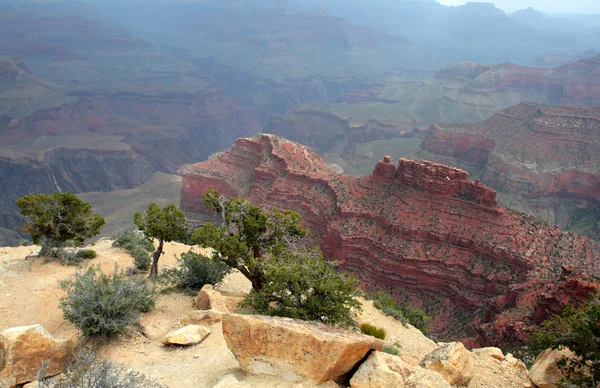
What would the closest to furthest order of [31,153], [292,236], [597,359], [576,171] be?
[597,359] → [292,236] → [576,171] → [31,153]

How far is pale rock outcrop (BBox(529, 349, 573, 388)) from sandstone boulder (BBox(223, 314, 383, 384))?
18.3 feet

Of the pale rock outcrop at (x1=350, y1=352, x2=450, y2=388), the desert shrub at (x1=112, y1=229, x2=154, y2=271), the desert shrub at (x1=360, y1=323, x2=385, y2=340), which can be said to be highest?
the pale rock outcrop at (x1=350, y1=352, x2=450, y2=388)

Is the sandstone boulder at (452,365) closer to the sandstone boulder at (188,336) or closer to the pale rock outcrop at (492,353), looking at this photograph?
the pale rock outcrop at (492,353)

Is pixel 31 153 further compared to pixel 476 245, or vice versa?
pixel 31 153

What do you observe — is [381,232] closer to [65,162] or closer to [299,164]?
[299,164]

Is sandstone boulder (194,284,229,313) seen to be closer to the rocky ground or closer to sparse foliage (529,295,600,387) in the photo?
the rocky ground

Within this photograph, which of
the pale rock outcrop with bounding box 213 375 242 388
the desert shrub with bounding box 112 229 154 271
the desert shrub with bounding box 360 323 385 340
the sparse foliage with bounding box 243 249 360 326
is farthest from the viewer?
the desert shrub with bounding box 112 229 154 271

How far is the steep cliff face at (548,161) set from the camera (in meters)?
76.6

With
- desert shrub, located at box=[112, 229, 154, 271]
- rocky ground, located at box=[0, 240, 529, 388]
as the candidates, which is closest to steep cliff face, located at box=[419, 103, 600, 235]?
rocky ground, located at box=[0, 240, 529, 388]

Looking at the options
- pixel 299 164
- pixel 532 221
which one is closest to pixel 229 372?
pixel 532 221

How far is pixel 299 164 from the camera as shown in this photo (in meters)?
50.2

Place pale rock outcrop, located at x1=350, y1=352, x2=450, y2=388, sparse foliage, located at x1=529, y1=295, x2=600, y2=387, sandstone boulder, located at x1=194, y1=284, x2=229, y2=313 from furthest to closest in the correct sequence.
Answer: sandstone boulder, located at x1=194, y1=284, x2=229, y2=313
sparse foliage, located at x1=529, y1=295, x2=600, y2=387
pale rock outcrop, located at x1=350, y1=352, x2=450, y2=388

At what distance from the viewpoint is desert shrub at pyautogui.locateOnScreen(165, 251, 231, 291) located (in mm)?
23547

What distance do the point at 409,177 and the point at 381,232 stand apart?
6141mm
